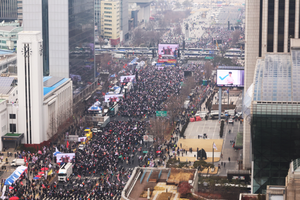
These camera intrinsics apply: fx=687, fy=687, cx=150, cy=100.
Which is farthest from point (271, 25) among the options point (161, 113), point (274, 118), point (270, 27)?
point (161, 113)

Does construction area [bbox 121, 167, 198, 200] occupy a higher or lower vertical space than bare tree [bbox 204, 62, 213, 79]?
lower

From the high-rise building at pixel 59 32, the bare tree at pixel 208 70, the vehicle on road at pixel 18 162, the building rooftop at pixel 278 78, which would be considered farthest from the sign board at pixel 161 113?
the bare tree at pixel 208 70

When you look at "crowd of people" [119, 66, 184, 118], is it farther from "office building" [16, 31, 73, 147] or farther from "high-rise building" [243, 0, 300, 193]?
"high-rise building" [243, 0, 300, 193]

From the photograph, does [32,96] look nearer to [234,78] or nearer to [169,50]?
[234,78]

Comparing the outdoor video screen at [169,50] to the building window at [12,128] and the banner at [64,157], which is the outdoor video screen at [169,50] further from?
the banner at [64,157]

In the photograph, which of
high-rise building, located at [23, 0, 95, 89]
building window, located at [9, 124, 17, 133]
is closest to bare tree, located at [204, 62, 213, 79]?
high-rise building, located at [23, 0, 95, 89]

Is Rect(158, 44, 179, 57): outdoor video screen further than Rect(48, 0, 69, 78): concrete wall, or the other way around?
Rect(158, 44, 179, 57): outdoor video screen
